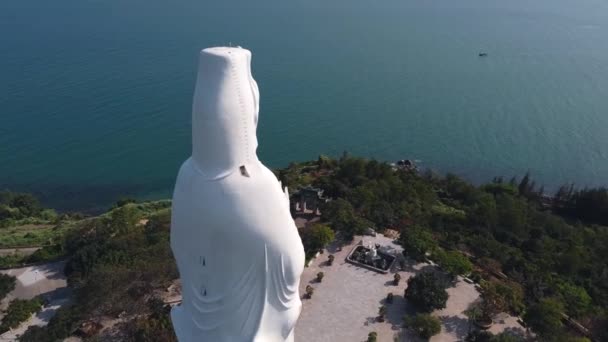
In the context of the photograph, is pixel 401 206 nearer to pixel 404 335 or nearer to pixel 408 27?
pixel 404 335

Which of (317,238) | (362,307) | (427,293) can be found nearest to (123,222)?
(317,238)

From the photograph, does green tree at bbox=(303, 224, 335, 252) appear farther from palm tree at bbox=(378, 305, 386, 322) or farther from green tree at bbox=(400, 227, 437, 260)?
palm tree at bbox=(378, 305, 386, 322)

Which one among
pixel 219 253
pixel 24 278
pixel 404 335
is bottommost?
pixel 24 278

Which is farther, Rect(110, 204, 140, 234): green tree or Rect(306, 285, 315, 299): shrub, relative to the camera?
Rect(110, 204, 140, 234): green tree

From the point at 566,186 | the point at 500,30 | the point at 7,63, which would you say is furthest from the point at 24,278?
the point at 500,30

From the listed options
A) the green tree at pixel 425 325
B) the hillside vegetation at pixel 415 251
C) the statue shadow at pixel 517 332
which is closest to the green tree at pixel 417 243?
the hillside vegetation at pixel 415 251

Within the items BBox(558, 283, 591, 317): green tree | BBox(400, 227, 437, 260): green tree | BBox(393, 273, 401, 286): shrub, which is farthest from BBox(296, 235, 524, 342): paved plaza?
BBox(558, 283, 591, 317): green tree

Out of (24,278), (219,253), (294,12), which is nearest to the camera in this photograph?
(219,253)
